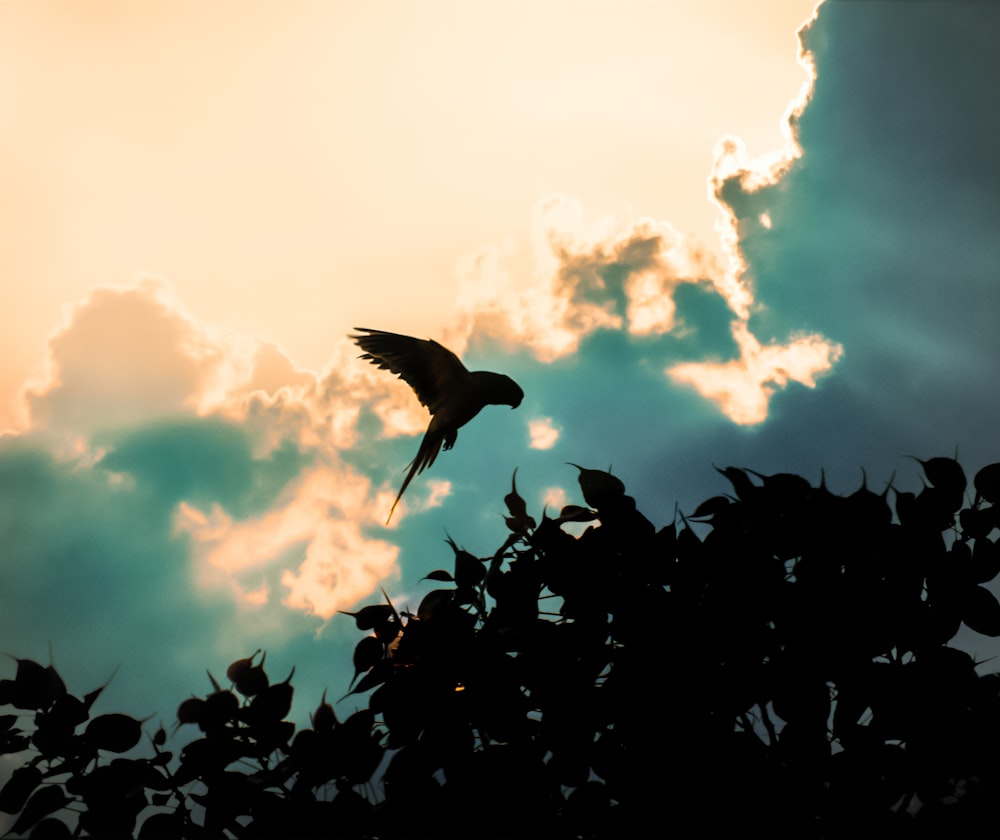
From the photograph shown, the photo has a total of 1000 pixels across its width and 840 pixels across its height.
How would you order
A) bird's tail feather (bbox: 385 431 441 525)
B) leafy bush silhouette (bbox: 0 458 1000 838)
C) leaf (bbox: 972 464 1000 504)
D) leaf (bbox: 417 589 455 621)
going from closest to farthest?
leafy bush silhouette (bbox: 0 458 1000 838), leaf (bbox: 972 464 1000 504), leaf (bbox: 417 589 455 621), bird's tail feather (bbox: 385 431 441 525)

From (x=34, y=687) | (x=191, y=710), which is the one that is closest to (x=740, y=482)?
(x=191, y=710)

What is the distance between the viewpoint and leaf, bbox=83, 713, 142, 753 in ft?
6.92

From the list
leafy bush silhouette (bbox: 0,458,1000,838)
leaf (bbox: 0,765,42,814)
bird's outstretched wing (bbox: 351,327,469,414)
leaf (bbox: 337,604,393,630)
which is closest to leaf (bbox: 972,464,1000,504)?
leafy bush silhouette (bbox: 0,458,1000,838)

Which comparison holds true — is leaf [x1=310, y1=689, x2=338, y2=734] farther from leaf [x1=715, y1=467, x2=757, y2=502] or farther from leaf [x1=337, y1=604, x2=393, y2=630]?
leaf [x1=715, y1=467, x2=757, y2=502]

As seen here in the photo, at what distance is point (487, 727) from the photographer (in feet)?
6.75

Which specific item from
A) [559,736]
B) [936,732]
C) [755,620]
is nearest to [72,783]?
[559,736]

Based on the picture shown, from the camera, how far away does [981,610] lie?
219 cm

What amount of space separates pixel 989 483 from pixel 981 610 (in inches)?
16.0

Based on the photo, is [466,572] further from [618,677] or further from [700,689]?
[700,689]

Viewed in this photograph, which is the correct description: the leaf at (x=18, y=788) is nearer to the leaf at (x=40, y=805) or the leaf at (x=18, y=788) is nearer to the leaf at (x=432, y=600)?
the leaf at (x=40, y=805)

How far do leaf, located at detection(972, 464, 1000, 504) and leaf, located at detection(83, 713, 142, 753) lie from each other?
2673 millimetres

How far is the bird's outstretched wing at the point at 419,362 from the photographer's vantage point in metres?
4.45

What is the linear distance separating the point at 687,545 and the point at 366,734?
1.10 metres

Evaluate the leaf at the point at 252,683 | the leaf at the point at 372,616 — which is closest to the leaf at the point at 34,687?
the leaf at the point at 252,683
